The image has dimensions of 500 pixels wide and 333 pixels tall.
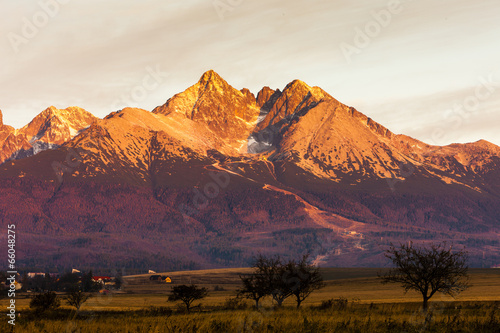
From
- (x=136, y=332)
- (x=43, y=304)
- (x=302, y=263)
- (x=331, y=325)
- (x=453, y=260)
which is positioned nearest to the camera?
(x=136, y=332)

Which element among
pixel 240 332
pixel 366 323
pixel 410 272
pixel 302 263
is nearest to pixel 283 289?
pixel 302 263

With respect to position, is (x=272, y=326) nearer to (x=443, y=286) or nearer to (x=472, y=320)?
(x=472, y=320)

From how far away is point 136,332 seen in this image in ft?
135

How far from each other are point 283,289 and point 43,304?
130 ft

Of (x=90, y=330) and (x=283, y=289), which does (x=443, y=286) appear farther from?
(x=90, y=330)

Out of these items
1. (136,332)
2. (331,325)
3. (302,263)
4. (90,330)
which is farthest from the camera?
(302,263)

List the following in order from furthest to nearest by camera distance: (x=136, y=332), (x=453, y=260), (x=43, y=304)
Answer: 1. (x=43, y=304)
2. (x=453, y=260)
3. (x=136, y=332)

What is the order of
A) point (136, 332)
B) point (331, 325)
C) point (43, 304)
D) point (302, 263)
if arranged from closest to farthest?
point (136, 332), point (331, 325), point (43, 304), point (302, 263)

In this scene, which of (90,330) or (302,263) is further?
(302,263)

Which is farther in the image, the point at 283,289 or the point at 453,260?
the point at 283,289

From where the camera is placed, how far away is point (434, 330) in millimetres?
45906

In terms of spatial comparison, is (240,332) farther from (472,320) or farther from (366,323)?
(472,320)

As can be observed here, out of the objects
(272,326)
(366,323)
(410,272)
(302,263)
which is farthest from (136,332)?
(302,263)

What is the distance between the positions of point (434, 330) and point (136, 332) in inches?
841
